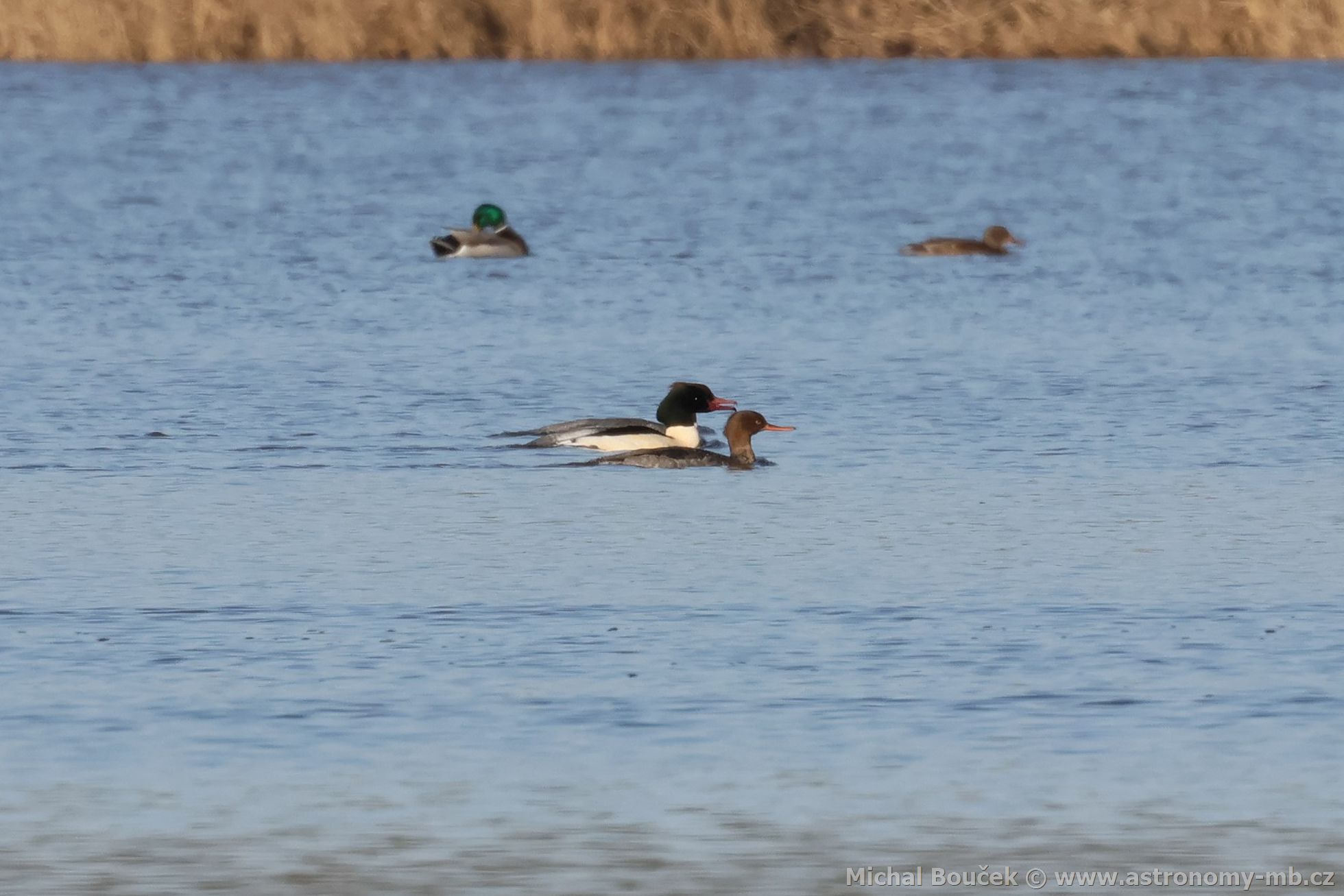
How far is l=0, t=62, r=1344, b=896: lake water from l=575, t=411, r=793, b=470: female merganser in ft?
0.45

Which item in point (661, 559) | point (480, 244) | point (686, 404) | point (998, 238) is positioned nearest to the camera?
point (661, 559)

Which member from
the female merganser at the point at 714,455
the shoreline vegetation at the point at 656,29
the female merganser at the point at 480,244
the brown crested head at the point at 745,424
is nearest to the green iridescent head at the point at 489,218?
the female merganser at the point at 480,244

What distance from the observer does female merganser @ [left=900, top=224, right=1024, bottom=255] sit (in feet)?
94.6

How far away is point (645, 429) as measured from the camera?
644 inches

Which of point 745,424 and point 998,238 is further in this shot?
point 998,238

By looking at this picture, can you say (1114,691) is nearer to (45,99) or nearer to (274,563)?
(274,563)

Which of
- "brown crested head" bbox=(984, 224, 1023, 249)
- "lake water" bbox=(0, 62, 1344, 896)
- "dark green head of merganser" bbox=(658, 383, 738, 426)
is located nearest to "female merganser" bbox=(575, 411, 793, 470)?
"lake water" bbox=(0, 62, 1344, 896)

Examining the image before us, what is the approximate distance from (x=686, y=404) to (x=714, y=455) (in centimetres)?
67

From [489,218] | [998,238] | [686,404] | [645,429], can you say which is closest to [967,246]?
[998,238]

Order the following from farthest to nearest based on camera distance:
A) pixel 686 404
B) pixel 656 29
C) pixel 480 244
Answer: pixel 656 29 < pixel 480 244 < pixel 686 404

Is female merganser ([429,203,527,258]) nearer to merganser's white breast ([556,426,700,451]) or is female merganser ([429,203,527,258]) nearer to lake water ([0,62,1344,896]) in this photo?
lake water ([0,62,1344,896])

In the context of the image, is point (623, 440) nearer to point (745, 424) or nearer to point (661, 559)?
point (745, 424)

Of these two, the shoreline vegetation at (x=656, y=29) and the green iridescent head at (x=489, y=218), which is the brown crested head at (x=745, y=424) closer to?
the green iridescent head at (x=489, y=218)

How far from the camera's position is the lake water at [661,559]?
27.5 feet
